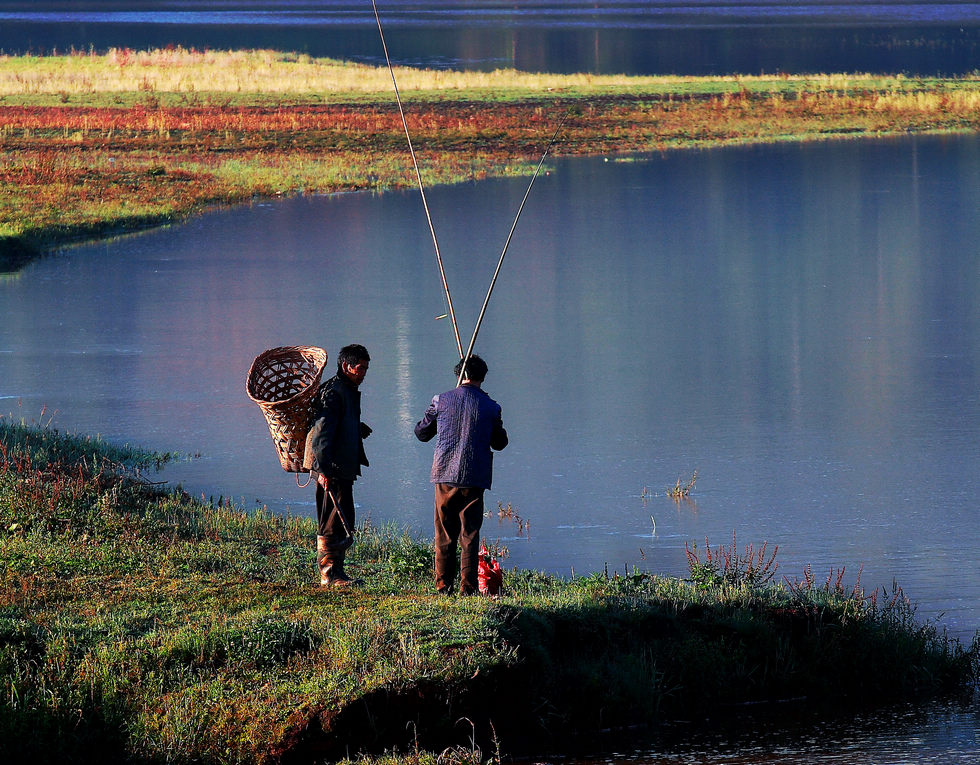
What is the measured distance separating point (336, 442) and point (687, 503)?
4.51 metres

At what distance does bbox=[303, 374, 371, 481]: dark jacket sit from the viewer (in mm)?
8742

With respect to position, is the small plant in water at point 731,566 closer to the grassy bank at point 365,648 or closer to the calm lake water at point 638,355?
the grassy bank at point 365,648

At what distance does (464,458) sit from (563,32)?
120m

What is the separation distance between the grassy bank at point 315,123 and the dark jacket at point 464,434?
786 inches

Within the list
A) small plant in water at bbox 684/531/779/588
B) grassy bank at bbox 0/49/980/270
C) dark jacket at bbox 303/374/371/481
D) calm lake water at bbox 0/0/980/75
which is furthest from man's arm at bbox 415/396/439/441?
calm lake water at bbox 0/0/980/75

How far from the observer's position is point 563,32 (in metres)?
126

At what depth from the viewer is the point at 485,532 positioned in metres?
12.0

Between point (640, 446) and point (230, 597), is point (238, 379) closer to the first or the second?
point (640, 446)

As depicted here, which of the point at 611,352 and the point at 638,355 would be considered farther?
the point at 611,352

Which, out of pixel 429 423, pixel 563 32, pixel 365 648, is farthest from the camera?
pixel 563 32

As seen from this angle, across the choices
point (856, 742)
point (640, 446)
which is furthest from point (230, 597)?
point (640, 446)

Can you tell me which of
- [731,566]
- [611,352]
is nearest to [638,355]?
[611,352]

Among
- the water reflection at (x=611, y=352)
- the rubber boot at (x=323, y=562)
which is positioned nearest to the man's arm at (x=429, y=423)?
the rubber boot at (x=323, y=562)

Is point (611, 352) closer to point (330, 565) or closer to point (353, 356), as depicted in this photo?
point (330, 565)
